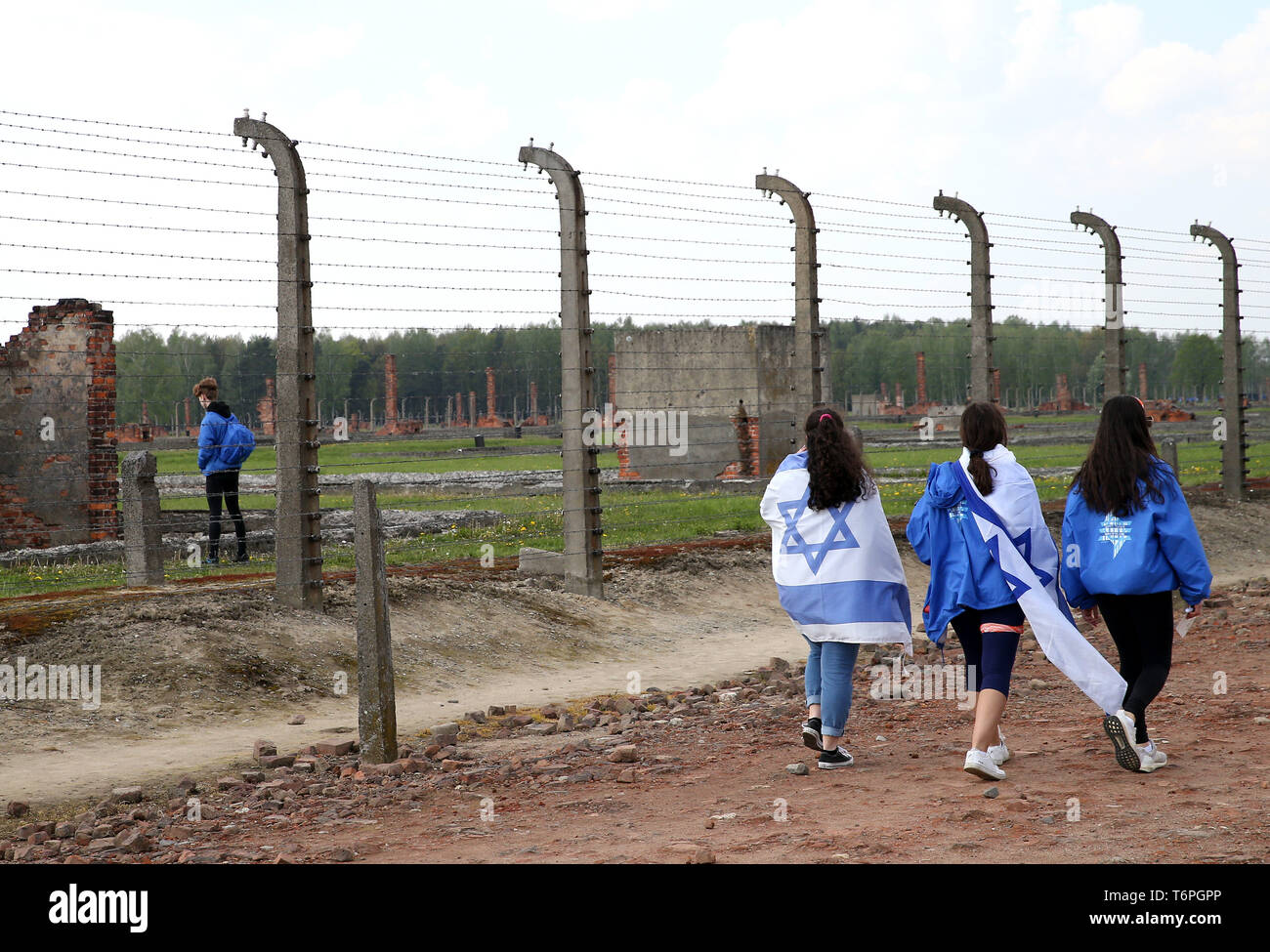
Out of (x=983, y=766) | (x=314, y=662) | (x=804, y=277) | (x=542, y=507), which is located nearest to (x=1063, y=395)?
(x=542, y=507)

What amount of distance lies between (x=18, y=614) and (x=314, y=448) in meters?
2.17

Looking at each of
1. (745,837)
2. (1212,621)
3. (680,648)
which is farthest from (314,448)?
(1212,621)

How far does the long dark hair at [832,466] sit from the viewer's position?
244 inches

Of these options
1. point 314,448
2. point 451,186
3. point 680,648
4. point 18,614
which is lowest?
point 680,648

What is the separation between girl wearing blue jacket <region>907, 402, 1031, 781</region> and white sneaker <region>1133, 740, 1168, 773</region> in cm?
56

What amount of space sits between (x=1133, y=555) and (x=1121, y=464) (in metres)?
0.42

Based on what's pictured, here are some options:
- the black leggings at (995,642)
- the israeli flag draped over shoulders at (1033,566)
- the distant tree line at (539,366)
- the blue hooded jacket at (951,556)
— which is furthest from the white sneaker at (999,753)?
the distant tree line at (539,366)

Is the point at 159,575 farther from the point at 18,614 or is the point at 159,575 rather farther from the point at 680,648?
the point at 680,648

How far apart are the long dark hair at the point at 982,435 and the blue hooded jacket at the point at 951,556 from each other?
0.09m

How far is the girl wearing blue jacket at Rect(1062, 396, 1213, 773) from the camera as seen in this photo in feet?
18.8

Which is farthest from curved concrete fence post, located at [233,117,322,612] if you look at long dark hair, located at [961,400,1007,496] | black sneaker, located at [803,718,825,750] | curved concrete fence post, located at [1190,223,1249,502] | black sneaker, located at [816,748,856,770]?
curved concrete fence post, located at [1190,223,1249,502]

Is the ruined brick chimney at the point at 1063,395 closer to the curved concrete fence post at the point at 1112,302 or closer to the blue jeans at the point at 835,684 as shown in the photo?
the curved concrete fence post at the point at 1112,302

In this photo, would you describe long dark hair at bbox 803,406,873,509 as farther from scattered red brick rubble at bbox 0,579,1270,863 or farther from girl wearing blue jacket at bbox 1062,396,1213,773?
scattered red brick rubble at bbox 0,579,1270,863

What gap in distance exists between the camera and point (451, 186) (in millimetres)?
9766
